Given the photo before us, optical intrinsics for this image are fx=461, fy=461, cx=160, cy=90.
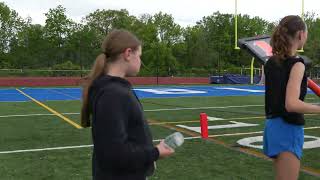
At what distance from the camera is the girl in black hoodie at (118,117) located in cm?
207

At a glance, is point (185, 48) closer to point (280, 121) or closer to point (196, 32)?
point (196, 32)

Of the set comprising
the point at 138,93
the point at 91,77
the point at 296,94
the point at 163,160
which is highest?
the point at 91,77

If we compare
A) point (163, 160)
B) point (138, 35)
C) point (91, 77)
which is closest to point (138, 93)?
point (163, 160)

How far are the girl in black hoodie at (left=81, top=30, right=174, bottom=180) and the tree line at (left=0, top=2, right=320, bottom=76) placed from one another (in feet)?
160

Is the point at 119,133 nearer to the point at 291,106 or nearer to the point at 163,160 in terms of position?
the point at 291,106

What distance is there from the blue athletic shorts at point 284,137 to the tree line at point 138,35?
4787 cm

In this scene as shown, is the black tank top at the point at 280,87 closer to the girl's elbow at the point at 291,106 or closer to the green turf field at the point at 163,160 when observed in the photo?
the girl's elbow at the point at 291,106

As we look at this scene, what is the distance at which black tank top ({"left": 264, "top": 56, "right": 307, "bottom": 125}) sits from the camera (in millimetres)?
2980

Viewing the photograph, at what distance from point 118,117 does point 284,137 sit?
141cm

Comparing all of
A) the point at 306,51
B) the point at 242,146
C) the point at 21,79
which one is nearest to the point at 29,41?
the point at 21,79

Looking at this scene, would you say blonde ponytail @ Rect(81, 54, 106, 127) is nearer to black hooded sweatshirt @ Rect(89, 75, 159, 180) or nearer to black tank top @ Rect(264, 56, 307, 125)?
black hooded sweatshirt @ Rect(89, 75, 159, 180)

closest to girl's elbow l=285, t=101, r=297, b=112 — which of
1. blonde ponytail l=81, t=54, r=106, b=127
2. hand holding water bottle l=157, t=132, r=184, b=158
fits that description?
hand holding water bottle l=157, t=132, r=184, b=158

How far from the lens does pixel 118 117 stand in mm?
2061

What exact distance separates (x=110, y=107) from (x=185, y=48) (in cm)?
6396
